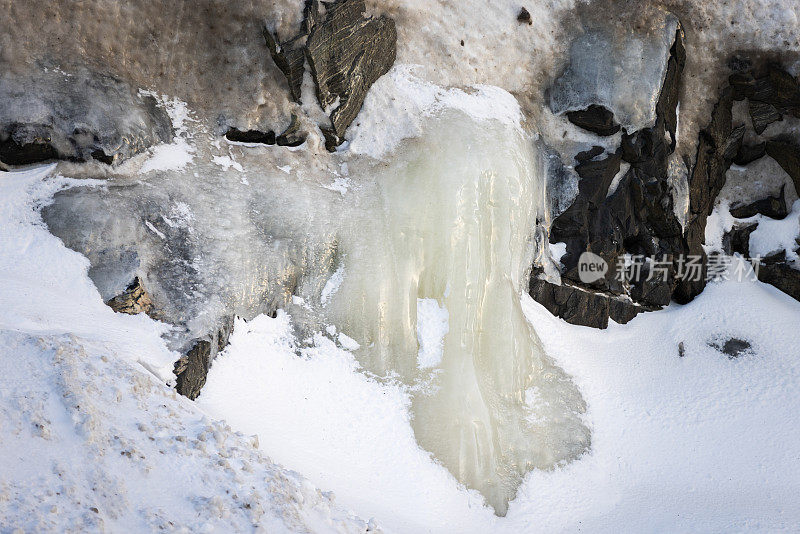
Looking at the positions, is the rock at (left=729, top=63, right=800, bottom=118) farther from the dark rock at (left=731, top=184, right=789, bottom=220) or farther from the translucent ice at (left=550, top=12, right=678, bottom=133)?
the translucent ice at (left=550, top=12, right=678, bottom=133)

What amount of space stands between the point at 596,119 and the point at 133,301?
30.6 feet

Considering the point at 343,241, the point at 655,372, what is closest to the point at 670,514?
the point at 655,372

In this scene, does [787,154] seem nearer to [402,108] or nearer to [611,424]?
[611,424]

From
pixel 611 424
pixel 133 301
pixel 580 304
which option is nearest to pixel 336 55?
pixel 133 301

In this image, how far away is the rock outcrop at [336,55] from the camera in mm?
10125

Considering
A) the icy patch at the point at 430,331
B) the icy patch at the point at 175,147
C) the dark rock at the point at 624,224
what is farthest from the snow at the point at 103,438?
the dark rock at the point at 624,224

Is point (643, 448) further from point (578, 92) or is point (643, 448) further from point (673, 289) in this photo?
point (578, 92)

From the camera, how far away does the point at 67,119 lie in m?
8.83

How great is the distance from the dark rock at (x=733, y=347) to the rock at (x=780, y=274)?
194cm

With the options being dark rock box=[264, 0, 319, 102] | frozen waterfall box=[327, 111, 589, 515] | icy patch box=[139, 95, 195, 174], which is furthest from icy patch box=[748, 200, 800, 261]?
icy patch box=[139, 95, 195, 174]

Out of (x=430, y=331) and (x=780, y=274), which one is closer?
(x=430, y=331)

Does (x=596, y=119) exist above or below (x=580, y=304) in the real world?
above

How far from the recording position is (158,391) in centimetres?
675

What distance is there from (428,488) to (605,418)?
4.36m
